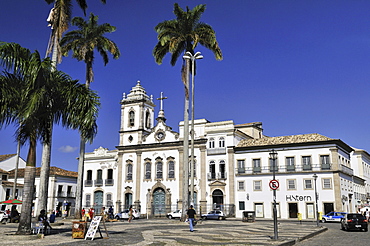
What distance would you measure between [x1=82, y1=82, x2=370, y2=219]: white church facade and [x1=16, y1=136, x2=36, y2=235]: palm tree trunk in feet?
107

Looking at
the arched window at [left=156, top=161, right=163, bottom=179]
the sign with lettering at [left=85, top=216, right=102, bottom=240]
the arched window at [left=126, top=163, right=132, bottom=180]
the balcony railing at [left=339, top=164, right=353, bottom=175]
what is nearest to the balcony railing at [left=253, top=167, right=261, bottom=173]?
the balcony railing at [left=339, top=164, right=353, bottom=175]

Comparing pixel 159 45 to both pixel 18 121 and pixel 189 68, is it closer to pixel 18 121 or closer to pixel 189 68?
pixel 189 68

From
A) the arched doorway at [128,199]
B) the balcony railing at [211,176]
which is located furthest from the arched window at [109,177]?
the balcony railing at [211,176]

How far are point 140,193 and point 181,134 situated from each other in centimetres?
978

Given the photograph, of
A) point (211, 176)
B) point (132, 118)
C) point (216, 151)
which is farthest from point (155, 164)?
point (216, 151)

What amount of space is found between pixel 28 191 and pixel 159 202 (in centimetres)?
3554

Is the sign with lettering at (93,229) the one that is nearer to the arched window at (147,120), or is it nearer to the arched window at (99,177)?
the arched window at (147,120)

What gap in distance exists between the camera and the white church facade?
44750 millimetres

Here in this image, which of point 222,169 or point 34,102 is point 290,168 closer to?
point 222,169

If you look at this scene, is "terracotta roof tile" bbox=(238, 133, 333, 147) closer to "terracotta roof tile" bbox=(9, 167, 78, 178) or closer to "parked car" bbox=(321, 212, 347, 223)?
"parked car" bbox=(321, 212, 347, 223)

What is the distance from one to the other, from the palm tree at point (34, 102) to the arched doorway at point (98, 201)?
3975 centimetres

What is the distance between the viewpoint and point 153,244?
14.5 meters

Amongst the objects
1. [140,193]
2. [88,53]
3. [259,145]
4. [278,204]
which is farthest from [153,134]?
[88,53]

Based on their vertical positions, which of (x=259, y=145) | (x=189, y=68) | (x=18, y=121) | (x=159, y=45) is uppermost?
(x=159, y=45)
